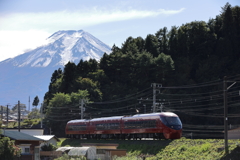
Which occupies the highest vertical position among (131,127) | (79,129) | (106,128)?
(131,127)

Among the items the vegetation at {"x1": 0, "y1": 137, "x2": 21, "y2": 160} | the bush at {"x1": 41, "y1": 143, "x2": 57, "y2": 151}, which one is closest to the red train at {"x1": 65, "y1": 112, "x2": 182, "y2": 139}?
the bush at {"x1": 41, "y1": 143, "x2": 57, "y2": 151}

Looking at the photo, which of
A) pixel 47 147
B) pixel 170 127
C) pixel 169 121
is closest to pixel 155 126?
pixel 169 121

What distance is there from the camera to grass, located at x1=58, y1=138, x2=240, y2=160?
106ft

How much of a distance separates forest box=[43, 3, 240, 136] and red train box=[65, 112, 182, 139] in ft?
33.4

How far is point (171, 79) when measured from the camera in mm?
78000

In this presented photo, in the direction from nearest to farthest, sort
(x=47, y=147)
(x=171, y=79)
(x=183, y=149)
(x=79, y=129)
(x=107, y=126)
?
(x=183, y=149)
(x=47, y=147)
(x=107, y=126)
(x=79, y=129)
(x=171, y=79)

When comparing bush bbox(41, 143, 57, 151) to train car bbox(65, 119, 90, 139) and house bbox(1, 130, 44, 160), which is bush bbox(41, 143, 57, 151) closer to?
house bbox(1, 130, 44, 160)

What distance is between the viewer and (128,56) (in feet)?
280

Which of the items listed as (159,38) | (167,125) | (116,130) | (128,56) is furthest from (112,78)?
(167,125)

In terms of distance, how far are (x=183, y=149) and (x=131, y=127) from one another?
1262 cm

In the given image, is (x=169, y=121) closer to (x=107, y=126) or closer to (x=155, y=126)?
(x=155, y=126)

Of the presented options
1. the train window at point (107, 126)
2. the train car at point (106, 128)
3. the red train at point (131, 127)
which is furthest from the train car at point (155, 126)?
the train window at point (107, 126)

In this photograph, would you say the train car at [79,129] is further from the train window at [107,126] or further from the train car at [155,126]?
the train car at [155,126]

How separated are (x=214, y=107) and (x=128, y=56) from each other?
2408 cm
